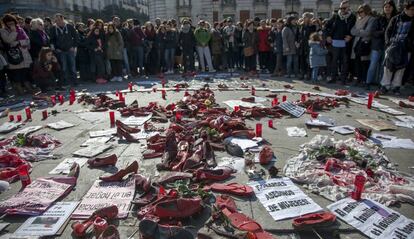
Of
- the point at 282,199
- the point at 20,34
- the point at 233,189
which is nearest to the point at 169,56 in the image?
the point at 20,34

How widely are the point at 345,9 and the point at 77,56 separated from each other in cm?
1089

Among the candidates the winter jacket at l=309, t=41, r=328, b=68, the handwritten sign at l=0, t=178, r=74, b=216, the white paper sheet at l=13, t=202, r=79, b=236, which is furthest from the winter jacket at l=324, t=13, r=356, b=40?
the white paper sheet at l=13, t=202, r=79, b=236

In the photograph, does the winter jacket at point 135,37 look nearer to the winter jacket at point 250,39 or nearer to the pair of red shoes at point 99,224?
the winter jacket at point 250,39

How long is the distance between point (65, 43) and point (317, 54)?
31.8 feet

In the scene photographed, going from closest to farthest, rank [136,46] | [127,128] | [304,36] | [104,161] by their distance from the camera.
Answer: [104,161] → [127,128] → [304,36] → [136,46]

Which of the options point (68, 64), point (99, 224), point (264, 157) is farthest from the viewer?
point (68, 64)

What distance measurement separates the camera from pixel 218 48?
643 inches

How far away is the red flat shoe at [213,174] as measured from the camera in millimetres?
4582

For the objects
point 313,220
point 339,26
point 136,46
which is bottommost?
point 313,220

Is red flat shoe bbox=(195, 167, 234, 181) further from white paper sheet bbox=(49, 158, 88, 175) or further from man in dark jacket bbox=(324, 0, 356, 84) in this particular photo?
man in dark jacket bbox=(324, 0, 356, 84)

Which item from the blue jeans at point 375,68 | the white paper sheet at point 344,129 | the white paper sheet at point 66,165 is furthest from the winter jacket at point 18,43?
the blue jeans at point 375,68

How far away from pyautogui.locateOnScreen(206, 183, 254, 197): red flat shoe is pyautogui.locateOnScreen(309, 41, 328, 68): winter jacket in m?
8.84

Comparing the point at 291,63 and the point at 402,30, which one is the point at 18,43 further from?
the point at 402,30

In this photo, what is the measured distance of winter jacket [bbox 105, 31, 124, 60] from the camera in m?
14.1
